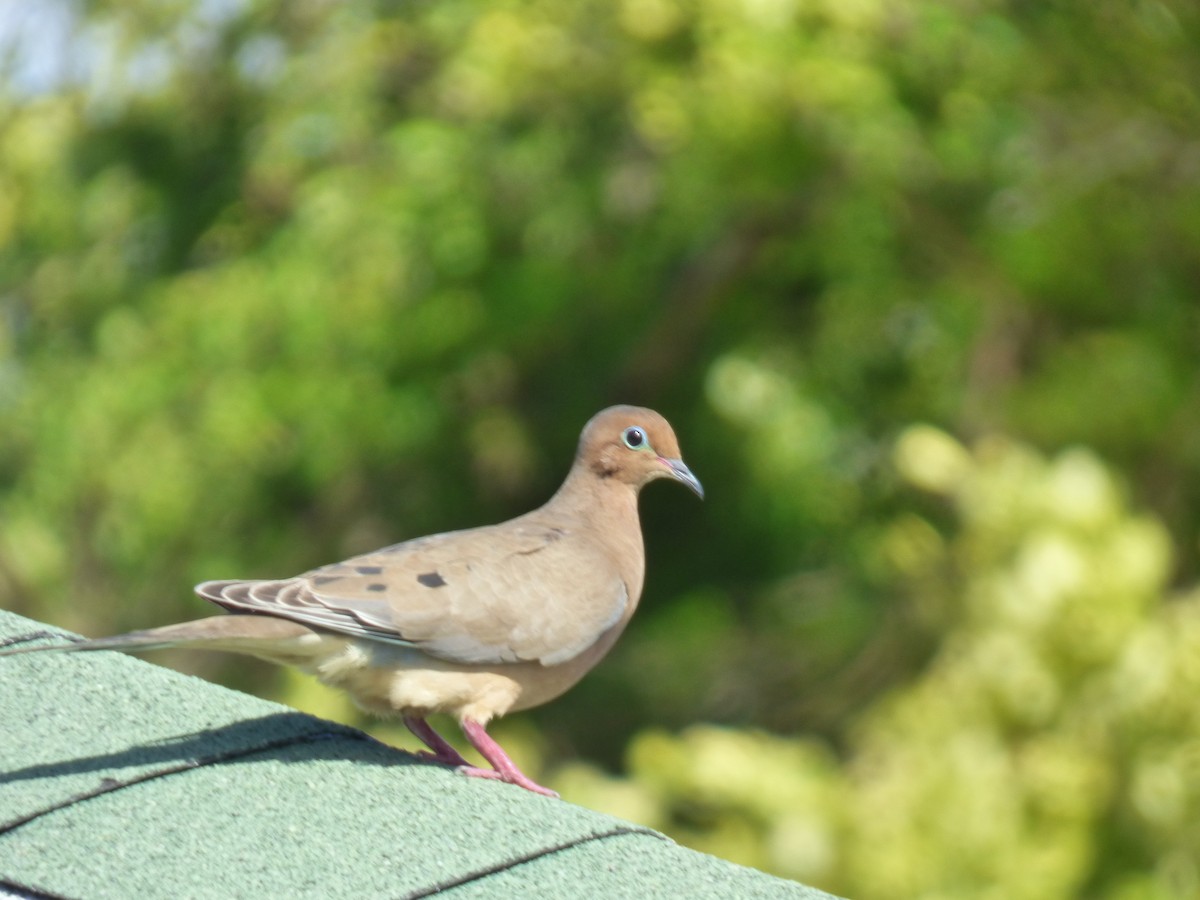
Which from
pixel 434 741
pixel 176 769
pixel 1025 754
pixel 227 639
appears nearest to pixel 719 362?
pixel 1025 754

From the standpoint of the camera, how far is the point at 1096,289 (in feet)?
33.1

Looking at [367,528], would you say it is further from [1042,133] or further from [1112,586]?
[1112,586]

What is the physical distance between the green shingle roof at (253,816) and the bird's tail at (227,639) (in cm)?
11

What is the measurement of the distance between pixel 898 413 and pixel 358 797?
800cm

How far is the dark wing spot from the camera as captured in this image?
12.6ft

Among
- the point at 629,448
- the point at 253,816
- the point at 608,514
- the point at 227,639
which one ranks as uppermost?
the point at 629,448

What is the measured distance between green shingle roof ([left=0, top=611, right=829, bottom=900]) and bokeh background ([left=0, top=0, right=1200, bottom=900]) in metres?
3.75

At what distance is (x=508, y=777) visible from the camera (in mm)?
3744

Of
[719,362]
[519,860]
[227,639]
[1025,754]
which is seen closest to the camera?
[519,860]

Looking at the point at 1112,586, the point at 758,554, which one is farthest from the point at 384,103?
the point at 1112,586

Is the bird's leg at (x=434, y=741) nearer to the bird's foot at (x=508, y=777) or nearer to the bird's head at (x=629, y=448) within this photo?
the bird's foot at (x=508, y=777)

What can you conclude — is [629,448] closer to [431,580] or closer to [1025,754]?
[431,580]

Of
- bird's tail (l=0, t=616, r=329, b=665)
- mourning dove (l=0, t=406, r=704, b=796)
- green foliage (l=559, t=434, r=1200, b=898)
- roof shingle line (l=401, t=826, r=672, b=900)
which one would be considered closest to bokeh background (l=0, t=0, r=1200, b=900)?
green foliage (l=559, t=434, r=1200, b=898)

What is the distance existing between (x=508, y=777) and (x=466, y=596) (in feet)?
1.28
